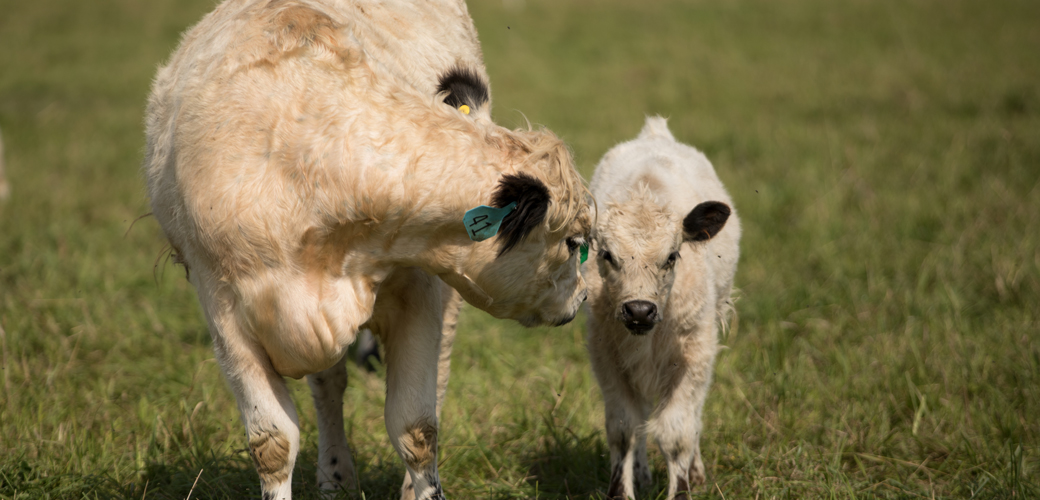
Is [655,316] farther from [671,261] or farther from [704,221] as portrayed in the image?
[704,221]

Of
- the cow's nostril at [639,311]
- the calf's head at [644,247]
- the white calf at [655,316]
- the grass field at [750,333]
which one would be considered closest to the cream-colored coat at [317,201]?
the cow's nostril at [639,311]

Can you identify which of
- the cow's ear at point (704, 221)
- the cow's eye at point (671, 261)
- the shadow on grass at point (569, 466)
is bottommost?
the shadow on grass at point (569, 466)

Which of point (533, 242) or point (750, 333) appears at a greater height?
point (533, 242)

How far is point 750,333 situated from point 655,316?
81.9 inches

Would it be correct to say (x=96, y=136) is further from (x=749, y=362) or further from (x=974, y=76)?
(x=974, y=76)

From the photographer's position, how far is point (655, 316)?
3713mm

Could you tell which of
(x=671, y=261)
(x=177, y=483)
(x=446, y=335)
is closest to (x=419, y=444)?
(x=446, y=335)

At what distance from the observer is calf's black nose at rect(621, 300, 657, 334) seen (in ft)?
12.1

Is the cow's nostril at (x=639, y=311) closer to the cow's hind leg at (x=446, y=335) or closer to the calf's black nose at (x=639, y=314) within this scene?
the calf's black nose at (x=639, y=314)

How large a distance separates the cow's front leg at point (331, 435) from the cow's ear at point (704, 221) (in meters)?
1.87

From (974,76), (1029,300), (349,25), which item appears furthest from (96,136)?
(974,76)

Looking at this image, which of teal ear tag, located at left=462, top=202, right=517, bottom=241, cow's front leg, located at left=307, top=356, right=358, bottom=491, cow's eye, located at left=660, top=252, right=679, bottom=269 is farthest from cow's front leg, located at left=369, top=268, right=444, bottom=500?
cow's eye, located at left=660, top=252, right=679, bottom=269

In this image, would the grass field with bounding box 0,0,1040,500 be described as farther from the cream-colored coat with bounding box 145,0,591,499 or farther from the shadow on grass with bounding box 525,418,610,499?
the cream-colored coat with bounding box 145,0,591,499

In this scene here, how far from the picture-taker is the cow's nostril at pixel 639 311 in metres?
A: 3.68
